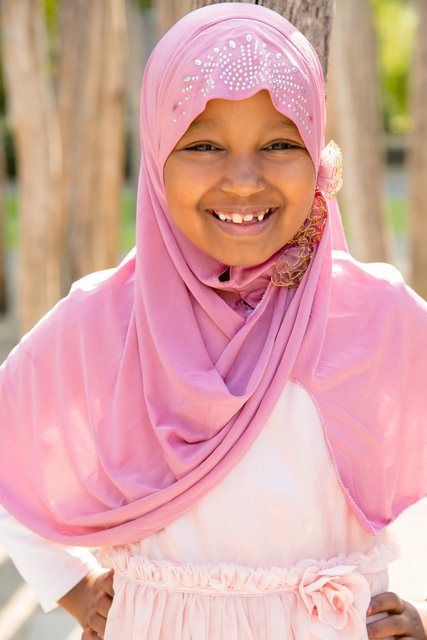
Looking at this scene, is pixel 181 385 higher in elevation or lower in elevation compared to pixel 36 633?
higher

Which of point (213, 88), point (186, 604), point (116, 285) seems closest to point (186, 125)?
point (213, 88)

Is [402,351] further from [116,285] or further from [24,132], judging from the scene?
[24,132]

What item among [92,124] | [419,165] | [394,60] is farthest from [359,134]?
[394,60]

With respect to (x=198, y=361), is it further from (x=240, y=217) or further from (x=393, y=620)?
(x=393, y=620)

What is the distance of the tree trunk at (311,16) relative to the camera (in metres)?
2.07

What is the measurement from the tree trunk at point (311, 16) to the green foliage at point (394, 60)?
1858 centimetres

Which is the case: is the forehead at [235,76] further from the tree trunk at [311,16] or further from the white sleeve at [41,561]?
the white sleeve at [41,561]

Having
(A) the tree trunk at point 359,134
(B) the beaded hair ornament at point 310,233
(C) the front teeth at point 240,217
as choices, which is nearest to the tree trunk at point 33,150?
(A) the tree trunk at point 359,134

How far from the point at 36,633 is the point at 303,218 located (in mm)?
2355

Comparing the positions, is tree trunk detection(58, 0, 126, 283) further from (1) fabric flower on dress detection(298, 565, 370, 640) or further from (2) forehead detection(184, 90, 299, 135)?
(1) fabric flower on dress detection(298, 565, 370, 640)

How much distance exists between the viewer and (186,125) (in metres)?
1.66

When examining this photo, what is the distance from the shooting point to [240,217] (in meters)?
1.68

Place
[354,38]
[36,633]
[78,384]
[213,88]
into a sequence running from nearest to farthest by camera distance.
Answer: [213,88] < [78,384] < [36,633] < [354,38]

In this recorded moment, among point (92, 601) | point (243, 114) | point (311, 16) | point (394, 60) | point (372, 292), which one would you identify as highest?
point (394, 60)
